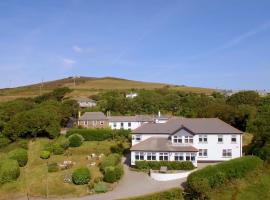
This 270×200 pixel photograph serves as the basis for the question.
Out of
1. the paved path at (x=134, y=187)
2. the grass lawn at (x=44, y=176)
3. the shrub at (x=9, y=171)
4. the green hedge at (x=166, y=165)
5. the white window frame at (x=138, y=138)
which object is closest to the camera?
the paved path at (x=134, y=187)

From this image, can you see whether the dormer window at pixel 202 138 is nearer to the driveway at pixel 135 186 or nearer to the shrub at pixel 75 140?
the driveway at pixel 135 186

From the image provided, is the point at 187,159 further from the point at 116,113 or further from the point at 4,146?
the point at 116,113

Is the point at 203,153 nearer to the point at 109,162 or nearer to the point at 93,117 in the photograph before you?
the point at 109,162

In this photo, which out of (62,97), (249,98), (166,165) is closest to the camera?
(166,165)

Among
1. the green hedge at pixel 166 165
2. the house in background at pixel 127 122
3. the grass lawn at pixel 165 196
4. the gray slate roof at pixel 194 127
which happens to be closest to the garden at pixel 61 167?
the green hedge at pixel 166 165

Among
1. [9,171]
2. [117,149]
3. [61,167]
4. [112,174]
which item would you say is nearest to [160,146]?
[112,174]

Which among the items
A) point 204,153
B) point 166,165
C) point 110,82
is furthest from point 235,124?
point 110,82

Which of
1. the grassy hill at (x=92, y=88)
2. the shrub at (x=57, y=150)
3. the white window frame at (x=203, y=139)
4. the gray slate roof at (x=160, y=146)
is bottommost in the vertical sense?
the shrub at (x=57, y=150)
